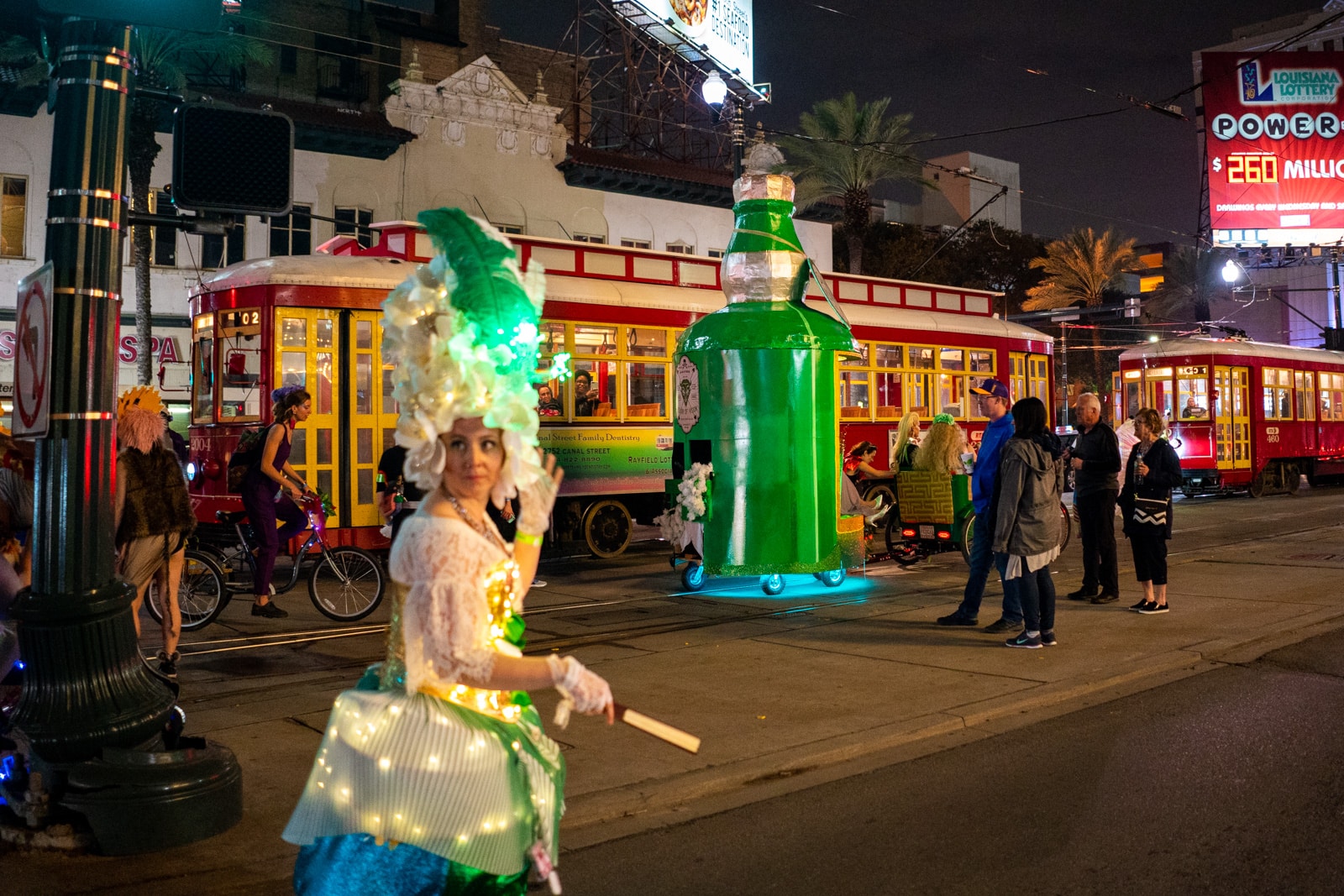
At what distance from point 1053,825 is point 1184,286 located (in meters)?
56.7

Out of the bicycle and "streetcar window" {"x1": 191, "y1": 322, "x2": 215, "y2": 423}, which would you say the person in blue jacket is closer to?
the bicycle

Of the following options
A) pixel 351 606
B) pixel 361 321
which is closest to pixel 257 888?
pixel 351 606

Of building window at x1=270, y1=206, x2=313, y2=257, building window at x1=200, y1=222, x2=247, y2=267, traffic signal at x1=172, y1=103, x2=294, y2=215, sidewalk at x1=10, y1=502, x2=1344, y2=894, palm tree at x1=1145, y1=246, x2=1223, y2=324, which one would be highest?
palm tree at x1=1145, y1=246, x2=1223, y2=324

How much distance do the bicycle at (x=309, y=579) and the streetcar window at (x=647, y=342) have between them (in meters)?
5.38

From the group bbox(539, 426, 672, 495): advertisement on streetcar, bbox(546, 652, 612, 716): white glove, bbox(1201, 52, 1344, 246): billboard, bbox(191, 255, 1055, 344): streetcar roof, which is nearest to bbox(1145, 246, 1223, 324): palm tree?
bbox(1201, 52, 1344, 246): billboard

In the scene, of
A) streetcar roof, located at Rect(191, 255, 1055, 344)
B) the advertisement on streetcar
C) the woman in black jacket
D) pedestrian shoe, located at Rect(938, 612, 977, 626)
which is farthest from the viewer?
the advertisement on streetcar

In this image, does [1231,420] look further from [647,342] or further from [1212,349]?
[647,342]

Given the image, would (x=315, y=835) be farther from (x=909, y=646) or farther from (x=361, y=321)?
(x=361, y=321)

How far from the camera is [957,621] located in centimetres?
926

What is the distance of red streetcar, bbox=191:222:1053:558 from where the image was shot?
40.6 feet

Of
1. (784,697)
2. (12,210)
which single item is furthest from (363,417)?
(12,210)

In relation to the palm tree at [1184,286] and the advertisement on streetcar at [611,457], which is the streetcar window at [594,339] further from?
the palm tree at [1184,286]

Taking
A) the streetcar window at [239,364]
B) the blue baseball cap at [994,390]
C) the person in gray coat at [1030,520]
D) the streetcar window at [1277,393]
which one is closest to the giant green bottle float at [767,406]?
the blue baseball cap at [994,390]

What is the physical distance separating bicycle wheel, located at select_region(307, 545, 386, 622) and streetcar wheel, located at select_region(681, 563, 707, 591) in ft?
10.1
